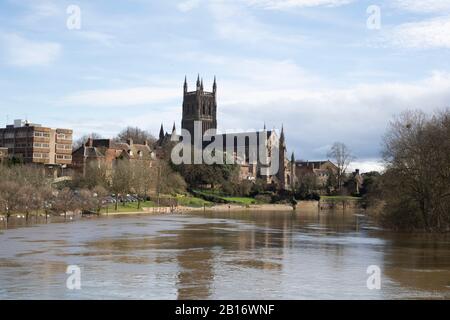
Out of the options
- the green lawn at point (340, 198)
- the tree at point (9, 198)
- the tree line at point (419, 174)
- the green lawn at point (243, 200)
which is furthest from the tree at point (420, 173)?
the green lawn at point (340, 198)

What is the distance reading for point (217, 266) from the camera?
30.3 meters

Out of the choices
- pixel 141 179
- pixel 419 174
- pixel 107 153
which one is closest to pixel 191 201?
pixel 141 179

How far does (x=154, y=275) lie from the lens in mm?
27000

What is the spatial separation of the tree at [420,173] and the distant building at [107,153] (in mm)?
63683

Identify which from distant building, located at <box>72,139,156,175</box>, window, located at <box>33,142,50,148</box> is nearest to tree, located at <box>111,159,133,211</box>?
distant building, located at <box>72,139,156,175</box>

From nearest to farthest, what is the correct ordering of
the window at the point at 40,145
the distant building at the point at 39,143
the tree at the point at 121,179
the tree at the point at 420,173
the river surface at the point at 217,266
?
the river surface at the point at 217,266, the tree at the point at 420,173, the tree at the point at 121,179, the window at the point at 40,145, the distant building at the point at 39,143

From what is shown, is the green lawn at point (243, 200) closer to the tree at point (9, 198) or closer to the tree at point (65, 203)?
the tree at point (65, 203)

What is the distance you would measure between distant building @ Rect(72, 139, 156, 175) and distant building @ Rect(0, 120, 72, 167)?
3963 mm

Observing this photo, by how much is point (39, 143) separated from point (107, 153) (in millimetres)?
14083

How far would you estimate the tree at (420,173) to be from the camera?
53594 mm

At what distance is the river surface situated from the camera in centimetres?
2319
